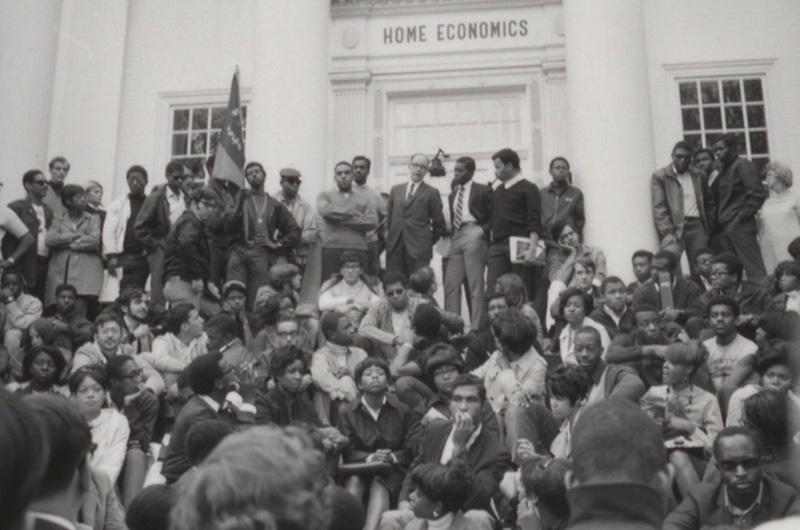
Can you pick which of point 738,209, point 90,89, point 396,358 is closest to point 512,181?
point 738,209

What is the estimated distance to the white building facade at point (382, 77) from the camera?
15.3 meters

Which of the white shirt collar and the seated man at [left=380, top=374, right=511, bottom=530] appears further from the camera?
the white shirt collar

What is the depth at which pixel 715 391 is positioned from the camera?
322 inches

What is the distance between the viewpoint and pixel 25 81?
49.5 ft

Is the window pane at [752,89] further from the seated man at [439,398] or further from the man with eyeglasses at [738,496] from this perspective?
the man with eyeglasses at [738,496]

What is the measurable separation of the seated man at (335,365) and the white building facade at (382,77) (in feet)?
18.2

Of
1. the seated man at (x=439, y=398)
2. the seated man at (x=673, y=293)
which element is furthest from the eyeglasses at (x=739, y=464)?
the seated man at (x=673, y=293)

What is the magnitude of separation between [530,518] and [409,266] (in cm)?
598

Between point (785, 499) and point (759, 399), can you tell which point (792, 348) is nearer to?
point (759, 399)

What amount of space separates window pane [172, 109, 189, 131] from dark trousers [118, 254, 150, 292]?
17.8 ft

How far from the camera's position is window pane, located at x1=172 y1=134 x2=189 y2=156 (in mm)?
16938

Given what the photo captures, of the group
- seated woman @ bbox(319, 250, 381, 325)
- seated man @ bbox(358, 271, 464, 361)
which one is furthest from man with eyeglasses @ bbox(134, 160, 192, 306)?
seated man @ bbox(358, 271, 464, 361)

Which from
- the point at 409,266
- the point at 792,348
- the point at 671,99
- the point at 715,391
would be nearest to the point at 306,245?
the point at 409,266

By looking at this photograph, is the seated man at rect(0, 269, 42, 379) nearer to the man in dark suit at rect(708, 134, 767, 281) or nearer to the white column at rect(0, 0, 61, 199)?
the white column at rect(0, 0, 61, 199)
